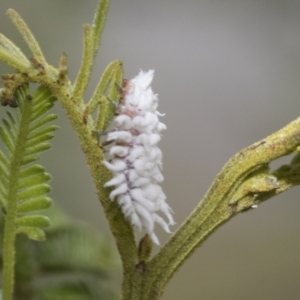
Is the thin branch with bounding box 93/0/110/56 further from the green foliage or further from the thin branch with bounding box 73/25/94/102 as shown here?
the green foliage

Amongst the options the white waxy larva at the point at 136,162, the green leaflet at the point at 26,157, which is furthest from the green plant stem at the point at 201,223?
the green leaflet at the point at 26,157

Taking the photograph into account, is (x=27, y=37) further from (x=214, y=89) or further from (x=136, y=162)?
(x=214, y=89)

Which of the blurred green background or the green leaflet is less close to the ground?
the blurred green background

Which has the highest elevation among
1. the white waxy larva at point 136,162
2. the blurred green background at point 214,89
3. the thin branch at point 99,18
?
the blurred green background at point 214,89

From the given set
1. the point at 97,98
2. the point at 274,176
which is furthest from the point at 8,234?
the point at 274,176

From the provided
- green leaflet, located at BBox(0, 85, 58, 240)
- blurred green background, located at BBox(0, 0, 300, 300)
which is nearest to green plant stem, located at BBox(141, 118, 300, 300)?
green leaflet, located at BBox(0, 85, 58, 240)

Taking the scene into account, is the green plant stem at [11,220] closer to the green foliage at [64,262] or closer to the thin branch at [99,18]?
the thin branch at [99,18]

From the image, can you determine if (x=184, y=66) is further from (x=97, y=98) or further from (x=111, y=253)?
(x=97, y=98)
